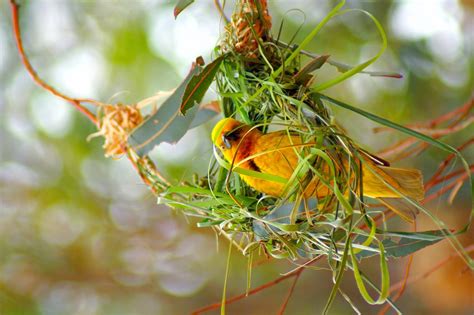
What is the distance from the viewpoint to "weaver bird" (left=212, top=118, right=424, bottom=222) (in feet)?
1.63

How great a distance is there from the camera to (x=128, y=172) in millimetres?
1579

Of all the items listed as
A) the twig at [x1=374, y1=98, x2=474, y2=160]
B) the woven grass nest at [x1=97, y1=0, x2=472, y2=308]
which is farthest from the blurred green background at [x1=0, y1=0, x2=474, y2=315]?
the woven grass nest at [x1=97, y1=0, x2=472, y2=308]

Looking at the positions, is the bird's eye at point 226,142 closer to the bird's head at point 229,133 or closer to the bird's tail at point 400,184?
the bird's head at point 229,133

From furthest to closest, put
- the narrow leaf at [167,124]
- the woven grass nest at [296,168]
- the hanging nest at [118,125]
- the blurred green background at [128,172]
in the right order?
the blurred green background at [128,172] → the hanging nest at [118,125] → the narrow leaf at [167,124] → the woven grass nest at [296,168]

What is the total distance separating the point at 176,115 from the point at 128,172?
103 cm

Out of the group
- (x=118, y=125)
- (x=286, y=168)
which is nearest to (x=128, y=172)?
(x=118, y=125)

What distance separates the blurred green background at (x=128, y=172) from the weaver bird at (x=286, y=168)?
41.3 inches

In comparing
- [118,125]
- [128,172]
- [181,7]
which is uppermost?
[181,7]

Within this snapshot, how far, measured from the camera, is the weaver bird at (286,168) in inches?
19.5

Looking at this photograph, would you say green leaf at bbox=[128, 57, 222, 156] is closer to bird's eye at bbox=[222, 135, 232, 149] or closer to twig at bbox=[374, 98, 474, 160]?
bird's eye at bbox=[222, 135, 232, 149]

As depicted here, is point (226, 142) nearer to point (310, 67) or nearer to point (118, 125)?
point (310, 67)

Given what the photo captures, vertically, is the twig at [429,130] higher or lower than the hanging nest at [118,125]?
lower

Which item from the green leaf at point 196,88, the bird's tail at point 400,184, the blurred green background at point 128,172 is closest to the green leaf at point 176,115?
the green leaf at point 196,88

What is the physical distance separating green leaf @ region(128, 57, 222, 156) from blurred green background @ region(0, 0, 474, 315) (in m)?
0.90
